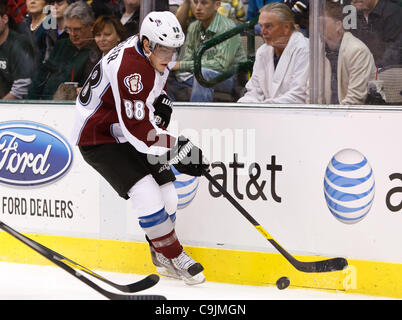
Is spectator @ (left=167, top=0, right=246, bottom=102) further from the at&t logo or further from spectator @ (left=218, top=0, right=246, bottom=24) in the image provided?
the at&t logo

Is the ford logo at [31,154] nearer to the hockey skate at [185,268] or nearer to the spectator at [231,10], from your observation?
the hockey skate at [185,268]

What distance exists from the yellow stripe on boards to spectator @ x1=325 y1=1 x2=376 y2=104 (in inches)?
32.1

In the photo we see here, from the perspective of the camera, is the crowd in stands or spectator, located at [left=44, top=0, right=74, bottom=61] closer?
the crowd in stands

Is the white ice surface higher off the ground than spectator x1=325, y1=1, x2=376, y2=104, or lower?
lower

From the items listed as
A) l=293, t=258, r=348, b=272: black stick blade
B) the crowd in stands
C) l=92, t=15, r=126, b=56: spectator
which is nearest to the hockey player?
the crowd in stands

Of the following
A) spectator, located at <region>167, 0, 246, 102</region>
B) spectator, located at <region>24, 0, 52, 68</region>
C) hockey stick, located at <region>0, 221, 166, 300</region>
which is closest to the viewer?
hockey stick, located at <region>0, 221, 166, 300</region>

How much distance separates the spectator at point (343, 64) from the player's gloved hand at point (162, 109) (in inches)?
32.5

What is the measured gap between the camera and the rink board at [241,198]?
382 cm

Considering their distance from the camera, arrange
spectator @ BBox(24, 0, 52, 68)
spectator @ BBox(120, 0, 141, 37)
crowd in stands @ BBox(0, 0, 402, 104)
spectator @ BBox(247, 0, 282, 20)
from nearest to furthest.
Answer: crowd in stands @ BBox(0, 0, 402, 104) → spectator @ BBox(247, 0, 282, 20) → spectator @ BBox(120, 0, 141, 37) → spectator @ BBox(24, 0, 52, 68)

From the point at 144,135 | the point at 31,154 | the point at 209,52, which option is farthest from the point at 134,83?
the point at 31,154

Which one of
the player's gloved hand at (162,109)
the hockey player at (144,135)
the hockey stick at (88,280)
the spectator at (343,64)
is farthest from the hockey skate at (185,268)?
the spectator at (343,64)

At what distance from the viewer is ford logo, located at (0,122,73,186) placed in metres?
4.73
